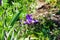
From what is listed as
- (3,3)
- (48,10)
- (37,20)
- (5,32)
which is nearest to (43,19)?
(37,20)

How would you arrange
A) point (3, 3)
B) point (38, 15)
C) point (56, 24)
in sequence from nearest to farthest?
1. point (3, 3)
2. point (56, 24)
3. point (38, 15)

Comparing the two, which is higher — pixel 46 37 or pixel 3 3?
pixel 3 3

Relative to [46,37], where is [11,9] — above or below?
above

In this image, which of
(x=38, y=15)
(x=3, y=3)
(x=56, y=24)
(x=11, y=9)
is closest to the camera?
(x=3, y=3)

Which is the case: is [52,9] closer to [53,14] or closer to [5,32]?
[53,14]

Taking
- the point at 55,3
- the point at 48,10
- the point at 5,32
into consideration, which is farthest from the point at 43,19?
the point at 5,32

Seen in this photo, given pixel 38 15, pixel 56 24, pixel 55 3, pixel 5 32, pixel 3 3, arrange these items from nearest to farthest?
pixel 5 32, pixel 3 3, pixel 56 24, pixel 38 15, pixel 55 3

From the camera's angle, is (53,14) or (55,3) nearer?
(53,14)

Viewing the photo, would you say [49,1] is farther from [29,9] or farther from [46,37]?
[46,37]

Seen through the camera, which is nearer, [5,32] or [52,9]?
[5,32]
